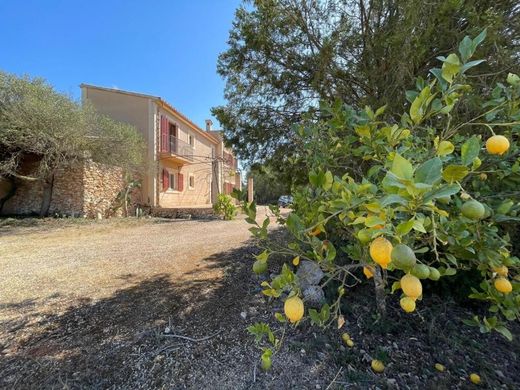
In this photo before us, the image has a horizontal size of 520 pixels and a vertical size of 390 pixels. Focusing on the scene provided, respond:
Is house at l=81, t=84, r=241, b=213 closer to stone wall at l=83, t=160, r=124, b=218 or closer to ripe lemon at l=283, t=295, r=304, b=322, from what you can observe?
stone wall at l=83, t=160, r=124, b=218

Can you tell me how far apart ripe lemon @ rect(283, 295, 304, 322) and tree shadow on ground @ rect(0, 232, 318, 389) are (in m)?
1.21

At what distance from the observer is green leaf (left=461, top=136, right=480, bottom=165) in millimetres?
629

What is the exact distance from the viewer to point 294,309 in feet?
2.60

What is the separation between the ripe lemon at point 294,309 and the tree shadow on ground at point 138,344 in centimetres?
121

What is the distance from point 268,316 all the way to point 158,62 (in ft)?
33.7

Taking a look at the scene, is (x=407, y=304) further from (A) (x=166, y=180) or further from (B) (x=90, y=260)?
(A) (x=166, y=180)

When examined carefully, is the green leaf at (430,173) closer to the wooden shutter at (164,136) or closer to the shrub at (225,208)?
the shrub at (225,208)

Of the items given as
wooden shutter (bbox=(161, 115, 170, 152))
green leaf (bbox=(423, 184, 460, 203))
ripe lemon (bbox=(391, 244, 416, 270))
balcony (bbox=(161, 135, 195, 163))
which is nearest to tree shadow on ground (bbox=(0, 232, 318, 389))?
ripe lemon (bbox=(391, 244, 416, 270))

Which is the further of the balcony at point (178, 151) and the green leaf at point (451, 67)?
the balcony at point (178, 151)

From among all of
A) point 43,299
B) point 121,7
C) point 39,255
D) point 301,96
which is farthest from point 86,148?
point 301,96

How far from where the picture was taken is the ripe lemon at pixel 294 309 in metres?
0.78

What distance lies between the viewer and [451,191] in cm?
51

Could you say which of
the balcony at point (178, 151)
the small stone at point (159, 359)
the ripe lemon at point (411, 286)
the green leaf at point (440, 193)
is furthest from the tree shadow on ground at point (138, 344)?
the balcony at point (178, 151)

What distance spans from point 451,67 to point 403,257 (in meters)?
0.66
